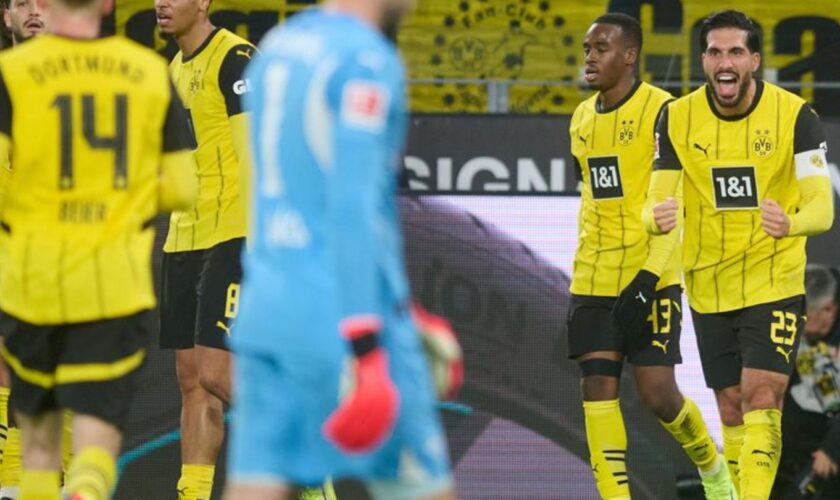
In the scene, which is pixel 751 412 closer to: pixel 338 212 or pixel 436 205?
pixel 436 205

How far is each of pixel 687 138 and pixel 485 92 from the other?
272 centimetres

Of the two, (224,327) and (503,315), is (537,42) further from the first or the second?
(224,327)

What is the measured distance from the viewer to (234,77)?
8477 mm

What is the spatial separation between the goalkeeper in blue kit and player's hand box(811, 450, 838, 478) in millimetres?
5498

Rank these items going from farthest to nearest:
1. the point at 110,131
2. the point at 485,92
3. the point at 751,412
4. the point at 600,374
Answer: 1. the point at 485,92
2. the point at 600,374
3. the point at 751,412
4. the point at 110,131

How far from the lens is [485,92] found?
1137cm

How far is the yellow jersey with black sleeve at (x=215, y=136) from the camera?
853 cm

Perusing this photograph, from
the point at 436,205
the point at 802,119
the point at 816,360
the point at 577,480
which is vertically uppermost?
the point at 802,119

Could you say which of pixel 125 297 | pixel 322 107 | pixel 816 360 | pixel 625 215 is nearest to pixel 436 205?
pixel 625 215

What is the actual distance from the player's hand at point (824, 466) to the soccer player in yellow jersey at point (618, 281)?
60cm

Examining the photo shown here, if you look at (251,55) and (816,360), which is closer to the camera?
(251,55)

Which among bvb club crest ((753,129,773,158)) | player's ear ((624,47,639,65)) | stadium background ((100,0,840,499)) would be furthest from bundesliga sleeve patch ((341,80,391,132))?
stadium background ((100,0,840,499))

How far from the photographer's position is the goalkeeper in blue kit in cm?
424

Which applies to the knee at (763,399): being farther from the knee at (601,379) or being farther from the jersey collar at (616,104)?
the jersey collar at (616,104)
